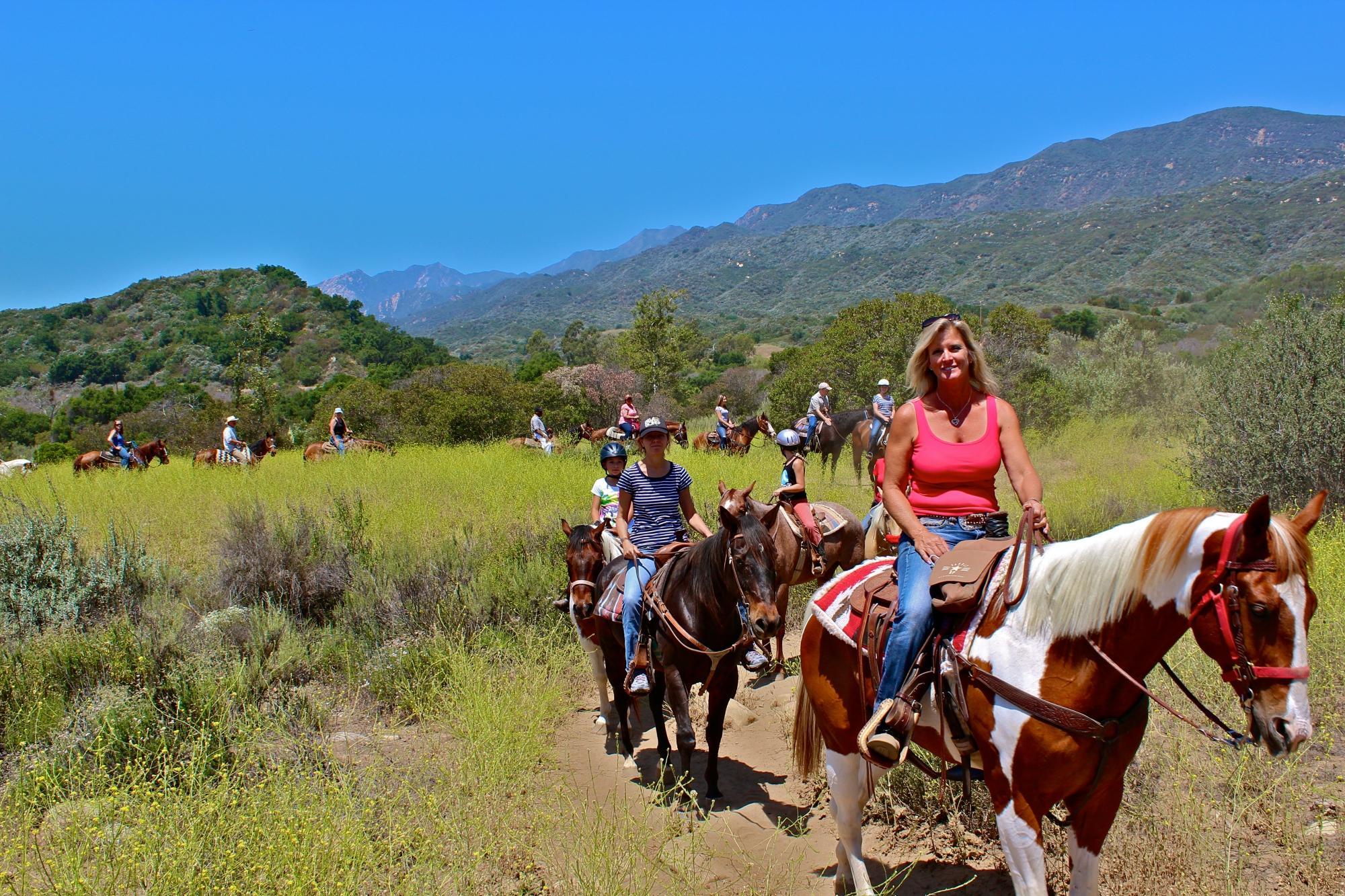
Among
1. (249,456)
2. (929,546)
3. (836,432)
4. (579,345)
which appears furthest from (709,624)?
(579,345)

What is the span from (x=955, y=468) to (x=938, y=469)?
0.24 ft

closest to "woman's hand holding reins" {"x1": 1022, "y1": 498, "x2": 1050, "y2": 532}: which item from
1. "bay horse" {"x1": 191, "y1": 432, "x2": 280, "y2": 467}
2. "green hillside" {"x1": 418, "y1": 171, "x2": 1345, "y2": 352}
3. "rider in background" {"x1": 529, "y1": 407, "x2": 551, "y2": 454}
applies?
"bay horse" {"x1": 191, "y1": 432, "x2": 280, "y2": 467}

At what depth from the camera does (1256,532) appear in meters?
2.58

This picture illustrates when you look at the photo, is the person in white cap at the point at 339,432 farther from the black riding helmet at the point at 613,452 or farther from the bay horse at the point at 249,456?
the black riding helmet at the point at 613,452

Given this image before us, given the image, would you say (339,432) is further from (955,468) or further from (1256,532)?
(1256,532)

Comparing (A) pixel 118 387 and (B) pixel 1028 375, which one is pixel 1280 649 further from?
(A) pixel 118 387

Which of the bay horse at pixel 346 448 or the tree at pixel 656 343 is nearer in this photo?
the bay horse at pixel 346 448

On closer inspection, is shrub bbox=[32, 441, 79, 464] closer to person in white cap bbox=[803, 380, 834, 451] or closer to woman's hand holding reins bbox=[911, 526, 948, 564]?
person in white cap bbox=[803, 380, 834, 451]

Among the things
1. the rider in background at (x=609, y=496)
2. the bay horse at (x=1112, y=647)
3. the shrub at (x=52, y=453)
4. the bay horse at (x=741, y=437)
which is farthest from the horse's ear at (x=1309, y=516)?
the shrub at (x=52, y=453)

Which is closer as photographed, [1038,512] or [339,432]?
[1038,512]

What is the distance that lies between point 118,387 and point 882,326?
61.7m

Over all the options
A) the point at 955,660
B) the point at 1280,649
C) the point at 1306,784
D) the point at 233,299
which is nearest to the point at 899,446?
the point at 955,660

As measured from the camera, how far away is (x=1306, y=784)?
4461 mm

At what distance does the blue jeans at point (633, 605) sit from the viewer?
Result: 19.6 ft
